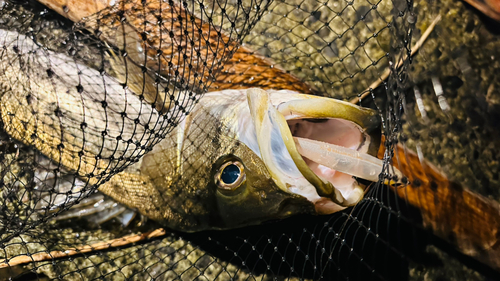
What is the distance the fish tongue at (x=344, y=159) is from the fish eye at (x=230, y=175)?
37 centimetres

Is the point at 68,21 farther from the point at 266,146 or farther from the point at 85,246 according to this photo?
the point at 266,146

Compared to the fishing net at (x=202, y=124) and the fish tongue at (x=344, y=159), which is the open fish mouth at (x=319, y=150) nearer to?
the fish tongue at (x=344, y=159)

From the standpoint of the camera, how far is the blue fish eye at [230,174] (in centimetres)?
218

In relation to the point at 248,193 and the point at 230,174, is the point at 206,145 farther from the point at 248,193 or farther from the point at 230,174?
the point at 248,193

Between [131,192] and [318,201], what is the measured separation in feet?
5.09

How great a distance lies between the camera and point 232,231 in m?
2.89

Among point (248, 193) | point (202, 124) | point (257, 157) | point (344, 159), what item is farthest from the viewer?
point (202, 124)

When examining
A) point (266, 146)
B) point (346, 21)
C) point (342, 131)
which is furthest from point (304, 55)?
point (266, 146)

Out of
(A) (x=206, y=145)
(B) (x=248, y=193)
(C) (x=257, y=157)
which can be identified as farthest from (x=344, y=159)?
(A) (x=206, y=145)

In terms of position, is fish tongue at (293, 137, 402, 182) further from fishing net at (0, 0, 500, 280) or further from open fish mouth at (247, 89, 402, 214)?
fishing net at (0, 0, 500, 280)

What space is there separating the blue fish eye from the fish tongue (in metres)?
0.40

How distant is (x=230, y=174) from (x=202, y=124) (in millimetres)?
449

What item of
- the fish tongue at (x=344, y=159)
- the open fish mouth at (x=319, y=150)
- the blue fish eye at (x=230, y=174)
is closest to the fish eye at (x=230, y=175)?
the blue fish eye at (x=230, y=174)

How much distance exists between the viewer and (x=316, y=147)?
1.97 m
